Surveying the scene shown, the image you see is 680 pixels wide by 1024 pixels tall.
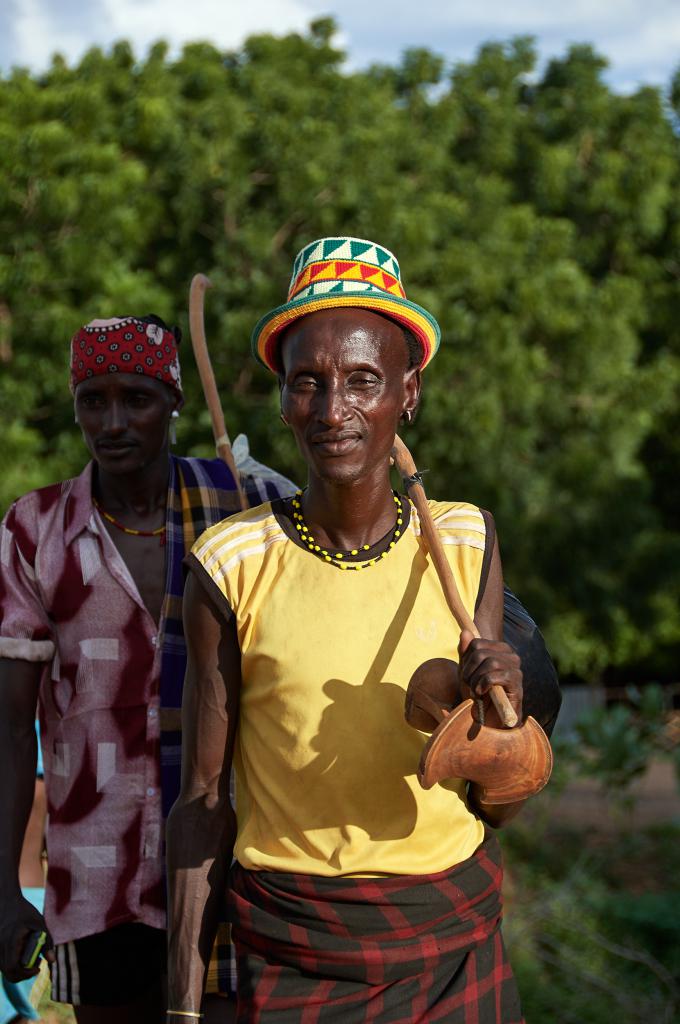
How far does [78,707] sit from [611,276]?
45.6 feet

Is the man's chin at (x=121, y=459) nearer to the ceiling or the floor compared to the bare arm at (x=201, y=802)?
nearer to the ceiling

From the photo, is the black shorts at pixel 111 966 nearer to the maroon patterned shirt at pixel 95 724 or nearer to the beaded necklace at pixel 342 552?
the maroon patterned shirt at pixel 95 724

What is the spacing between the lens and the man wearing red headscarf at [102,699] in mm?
2592

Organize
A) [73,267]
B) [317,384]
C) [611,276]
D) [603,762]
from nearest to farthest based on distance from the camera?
[317,384], [603,762], [73,267], [611,276]

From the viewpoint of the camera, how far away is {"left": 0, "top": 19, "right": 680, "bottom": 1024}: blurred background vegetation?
8.60 m

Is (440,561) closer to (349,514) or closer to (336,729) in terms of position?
(349,514)

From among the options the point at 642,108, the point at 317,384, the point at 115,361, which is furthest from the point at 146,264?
the point at 317,384

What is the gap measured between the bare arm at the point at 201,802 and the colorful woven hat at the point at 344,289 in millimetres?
418

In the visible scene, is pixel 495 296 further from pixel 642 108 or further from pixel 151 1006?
pixel 151 1006

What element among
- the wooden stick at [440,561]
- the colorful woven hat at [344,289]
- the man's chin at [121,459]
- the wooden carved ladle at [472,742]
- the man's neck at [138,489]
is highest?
the colorful woven hat at [344,289]

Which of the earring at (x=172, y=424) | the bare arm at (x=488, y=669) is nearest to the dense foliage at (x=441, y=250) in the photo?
the earring at (x=172, y=424)

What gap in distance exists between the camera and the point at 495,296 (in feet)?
43.5

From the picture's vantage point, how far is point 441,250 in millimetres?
13148

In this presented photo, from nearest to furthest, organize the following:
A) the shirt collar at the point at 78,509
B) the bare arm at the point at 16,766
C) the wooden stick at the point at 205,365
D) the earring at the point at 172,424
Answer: the wooden stick at the point at 205,365 → the bare arm at the point at 16,766 → the shirt collar at the point at 78,509 → the earring at the point at 172,424
